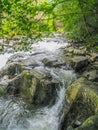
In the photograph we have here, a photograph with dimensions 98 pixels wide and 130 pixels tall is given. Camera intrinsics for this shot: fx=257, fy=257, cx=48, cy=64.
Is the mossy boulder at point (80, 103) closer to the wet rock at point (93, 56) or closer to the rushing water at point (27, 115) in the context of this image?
the rushing water at point (27, 115)

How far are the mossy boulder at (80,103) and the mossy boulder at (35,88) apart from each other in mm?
2338

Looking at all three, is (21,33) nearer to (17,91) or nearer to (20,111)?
(20,111)

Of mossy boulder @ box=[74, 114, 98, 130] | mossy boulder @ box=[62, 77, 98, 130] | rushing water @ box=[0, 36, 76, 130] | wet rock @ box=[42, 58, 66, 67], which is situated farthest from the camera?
wet rock @ box=[42, 58, 66, 67]

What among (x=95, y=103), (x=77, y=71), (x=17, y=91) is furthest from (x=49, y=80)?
(x=95, y=103)

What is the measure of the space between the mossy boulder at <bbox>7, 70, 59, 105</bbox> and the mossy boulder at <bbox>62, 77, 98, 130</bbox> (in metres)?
2.34

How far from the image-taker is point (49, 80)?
41.2 feet

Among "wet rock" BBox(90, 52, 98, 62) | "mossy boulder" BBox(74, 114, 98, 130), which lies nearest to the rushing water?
"mossy boulder" BBox(74, 114, 98, 130)

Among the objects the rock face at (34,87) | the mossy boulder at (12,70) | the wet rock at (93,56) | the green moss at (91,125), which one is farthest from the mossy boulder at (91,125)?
the wet rock at (93,56)

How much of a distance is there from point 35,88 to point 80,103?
11.2 feet

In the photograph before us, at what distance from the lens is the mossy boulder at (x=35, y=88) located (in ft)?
39.1

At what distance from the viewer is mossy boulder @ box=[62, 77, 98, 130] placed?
8.67 metres

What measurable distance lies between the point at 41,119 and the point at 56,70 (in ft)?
14.3

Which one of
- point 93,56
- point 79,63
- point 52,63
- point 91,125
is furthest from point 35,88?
point 93,56

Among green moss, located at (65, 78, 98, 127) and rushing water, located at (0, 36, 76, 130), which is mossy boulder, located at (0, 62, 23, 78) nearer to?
rushing water, located at (0, 36, 76, 130)
